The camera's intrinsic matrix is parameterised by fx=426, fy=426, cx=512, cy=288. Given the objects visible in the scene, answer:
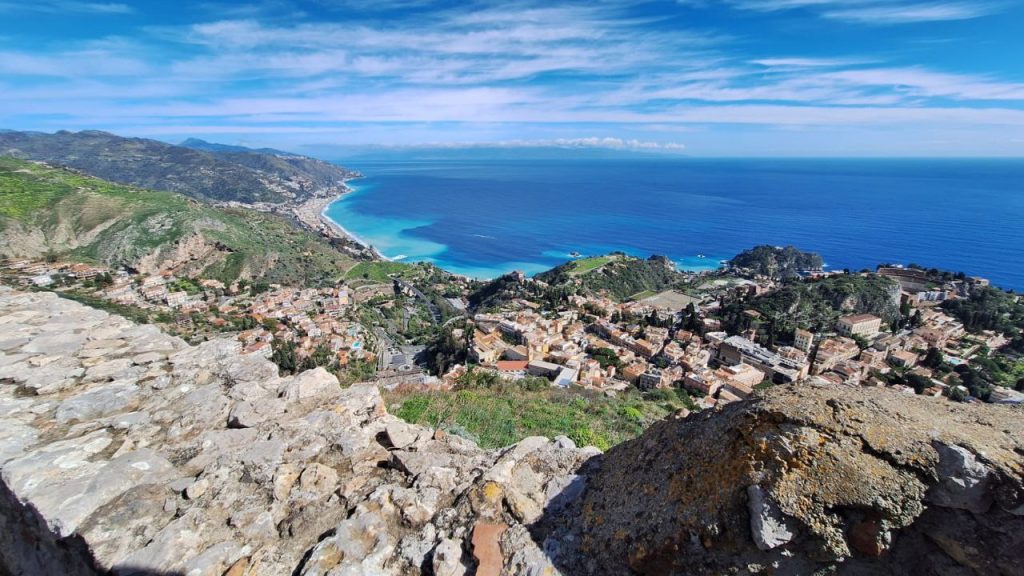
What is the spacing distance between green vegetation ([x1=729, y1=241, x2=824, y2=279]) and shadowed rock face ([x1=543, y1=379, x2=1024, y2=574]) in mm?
82554

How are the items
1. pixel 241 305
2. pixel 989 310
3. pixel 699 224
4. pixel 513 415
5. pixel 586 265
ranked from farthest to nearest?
pixel 699 224 → pixel 586 265 → pixel 989 310 → pixel 241 305 → pixel 513 415

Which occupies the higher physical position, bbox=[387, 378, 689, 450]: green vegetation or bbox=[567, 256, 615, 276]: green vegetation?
bbox=[387, 378, 689, 450]: green vegetation

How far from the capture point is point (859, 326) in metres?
45.1

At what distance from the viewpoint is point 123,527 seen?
3.60 meters

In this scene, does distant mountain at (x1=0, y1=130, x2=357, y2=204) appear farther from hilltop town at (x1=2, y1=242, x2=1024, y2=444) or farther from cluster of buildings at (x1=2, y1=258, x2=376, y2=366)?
hilltop town at (x1=2, y1=242, x2=1024, y2=444)

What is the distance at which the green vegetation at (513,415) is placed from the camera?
778cm

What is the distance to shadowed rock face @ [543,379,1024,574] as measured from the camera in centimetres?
246

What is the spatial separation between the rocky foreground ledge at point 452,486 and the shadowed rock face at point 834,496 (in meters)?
0.01

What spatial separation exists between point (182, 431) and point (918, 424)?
22.7ft

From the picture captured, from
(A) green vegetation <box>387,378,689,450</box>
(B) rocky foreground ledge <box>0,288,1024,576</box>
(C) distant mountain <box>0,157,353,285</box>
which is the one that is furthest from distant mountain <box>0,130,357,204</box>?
(B) rocky foreground ledge <box>0,288,1024,576</box>

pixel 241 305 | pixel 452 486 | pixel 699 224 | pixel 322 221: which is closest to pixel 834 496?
pixel 452 486

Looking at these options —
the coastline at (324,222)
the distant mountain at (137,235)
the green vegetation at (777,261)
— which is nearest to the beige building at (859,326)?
the green vegetation at (777,261)

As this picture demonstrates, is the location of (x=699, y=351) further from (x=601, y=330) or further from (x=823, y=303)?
(x=823, y=303)

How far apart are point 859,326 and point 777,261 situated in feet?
120
